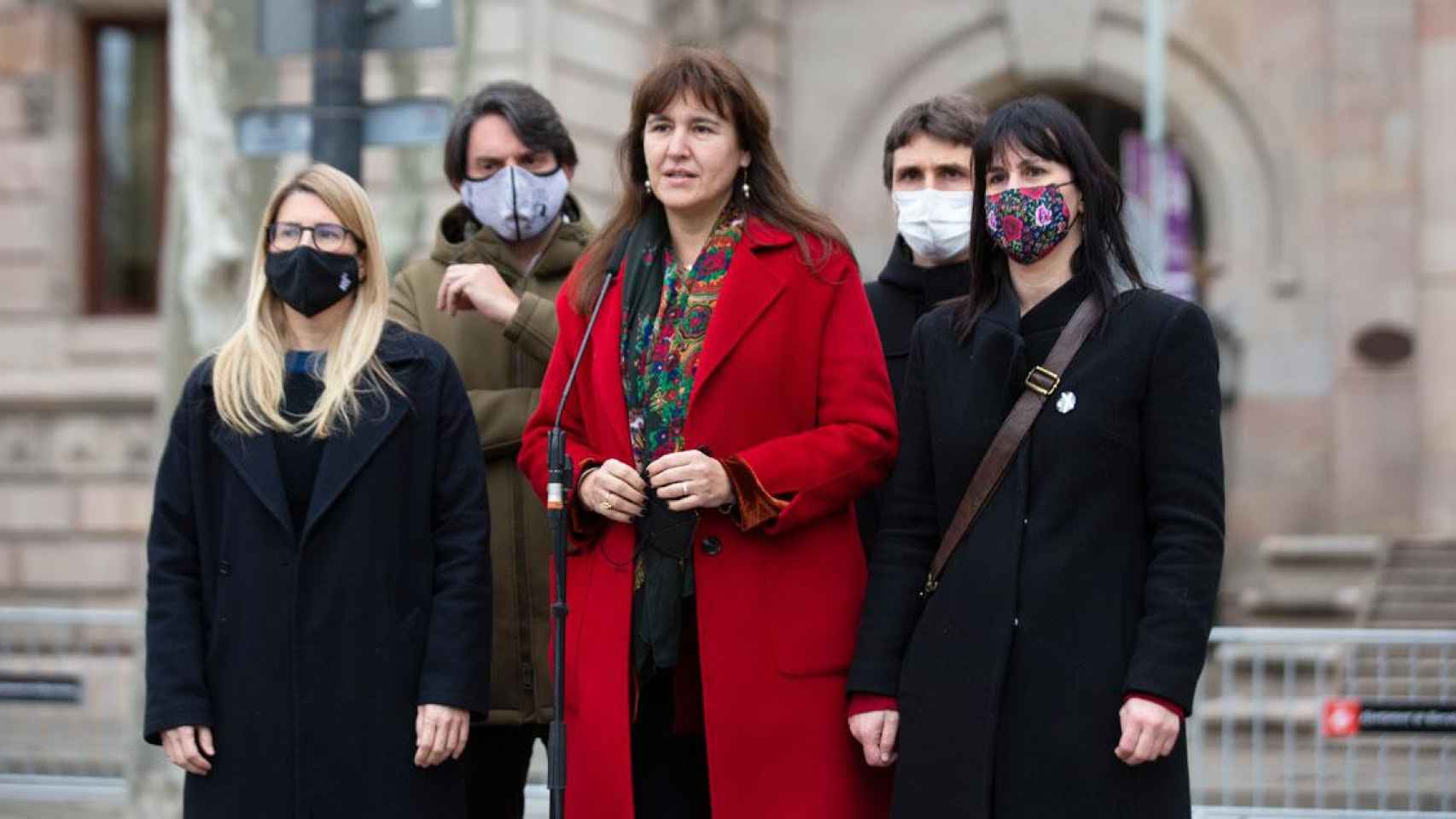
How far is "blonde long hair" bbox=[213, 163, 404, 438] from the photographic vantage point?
5094 millimetres

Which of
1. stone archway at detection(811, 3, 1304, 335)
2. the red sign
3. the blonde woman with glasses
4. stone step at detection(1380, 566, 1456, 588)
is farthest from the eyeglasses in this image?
stone archway at detection(811, 3, 1304, 335)

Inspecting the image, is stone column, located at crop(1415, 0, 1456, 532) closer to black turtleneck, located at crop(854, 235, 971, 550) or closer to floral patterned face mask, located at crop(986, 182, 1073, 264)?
black turtleneck, located at crop(854, 235, 971, 550)

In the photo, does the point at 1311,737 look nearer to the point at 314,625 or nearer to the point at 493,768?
the point at 493,768

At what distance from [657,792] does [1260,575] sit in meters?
13.2

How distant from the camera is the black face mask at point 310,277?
17.0 feet

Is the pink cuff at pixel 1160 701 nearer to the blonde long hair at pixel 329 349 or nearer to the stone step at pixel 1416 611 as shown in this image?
the blonde long hair at pixel 329 349

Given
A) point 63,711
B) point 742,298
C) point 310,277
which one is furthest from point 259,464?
point 63,711

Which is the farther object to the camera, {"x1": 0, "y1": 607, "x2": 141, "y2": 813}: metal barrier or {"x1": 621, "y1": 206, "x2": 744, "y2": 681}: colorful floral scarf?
{"x1": 0, "y1": 607, "x2": 141, "y2": 813}: metal barrier

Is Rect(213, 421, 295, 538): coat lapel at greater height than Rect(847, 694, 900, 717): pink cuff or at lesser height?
greater

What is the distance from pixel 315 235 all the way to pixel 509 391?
2.81ft

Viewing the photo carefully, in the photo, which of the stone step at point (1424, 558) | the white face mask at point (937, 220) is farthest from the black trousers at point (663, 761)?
the stone step at point (1424, 558)

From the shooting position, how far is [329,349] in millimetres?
5262

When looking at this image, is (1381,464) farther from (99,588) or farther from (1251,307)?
(99,588)

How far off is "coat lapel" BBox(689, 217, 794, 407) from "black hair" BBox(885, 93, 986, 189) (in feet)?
2.42
